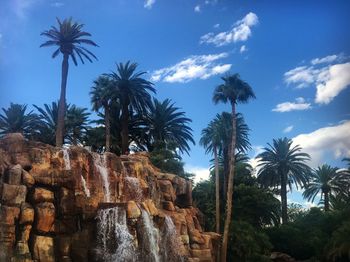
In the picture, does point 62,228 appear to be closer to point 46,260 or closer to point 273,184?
point 46,260

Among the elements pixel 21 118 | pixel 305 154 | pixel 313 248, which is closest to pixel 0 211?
pixel 21 118

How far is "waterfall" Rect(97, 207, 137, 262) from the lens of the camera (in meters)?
21.0

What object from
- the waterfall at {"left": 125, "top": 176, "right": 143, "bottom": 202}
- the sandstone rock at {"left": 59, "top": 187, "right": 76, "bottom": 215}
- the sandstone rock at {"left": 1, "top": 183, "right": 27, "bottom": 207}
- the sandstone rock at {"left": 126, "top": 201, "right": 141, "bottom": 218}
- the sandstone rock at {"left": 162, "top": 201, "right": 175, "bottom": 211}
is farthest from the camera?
the sandstone rock at {"left": 162, "top": 201, "right": 175, "bottom": 211}

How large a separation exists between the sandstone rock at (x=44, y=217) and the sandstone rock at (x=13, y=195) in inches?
31.3

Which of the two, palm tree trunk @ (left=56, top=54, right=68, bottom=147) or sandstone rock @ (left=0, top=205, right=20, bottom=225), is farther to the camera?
palm tree trunk @ (left=56, top=54, right=68, bottom=147)

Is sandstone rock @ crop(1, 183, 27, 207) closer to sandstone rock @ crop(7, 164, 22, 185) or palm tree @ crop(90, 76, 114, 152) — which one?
sandstone rock @ crop(7, 164, 22, 185)

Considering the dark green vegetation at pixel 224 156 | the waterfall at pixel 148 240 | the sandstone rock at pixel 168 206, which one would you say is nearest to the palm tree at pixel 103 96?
the dark green vegetation at pixel 224 156

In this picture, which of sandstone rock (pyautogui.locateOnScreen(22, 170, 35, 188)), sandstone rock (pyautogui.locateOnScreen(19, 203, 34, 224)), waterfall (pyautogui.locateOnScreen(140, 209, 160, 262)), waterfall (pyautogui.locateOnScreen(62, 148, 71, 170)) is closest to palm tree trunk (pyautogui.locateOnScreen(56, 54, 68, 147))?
waterfall (pyautogui.locateOnScreen(62, 148, 71, 170))

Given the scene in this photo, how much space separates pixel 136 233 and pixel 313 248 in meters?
23.1

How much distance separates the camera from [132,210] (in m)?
21.8

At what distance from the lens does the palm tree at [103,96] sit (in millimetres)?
44000

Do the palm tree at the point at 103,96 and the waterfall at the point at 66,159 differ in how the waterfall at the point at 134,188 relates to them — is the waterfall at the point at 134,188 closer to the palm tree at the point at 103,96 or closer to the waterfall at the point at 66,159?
the waterfall at the point at 66,159

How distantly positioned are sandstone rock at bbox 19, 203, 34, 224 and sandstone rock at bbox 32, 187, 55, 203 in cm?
54

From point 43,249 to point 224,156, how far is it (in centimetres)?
3261
